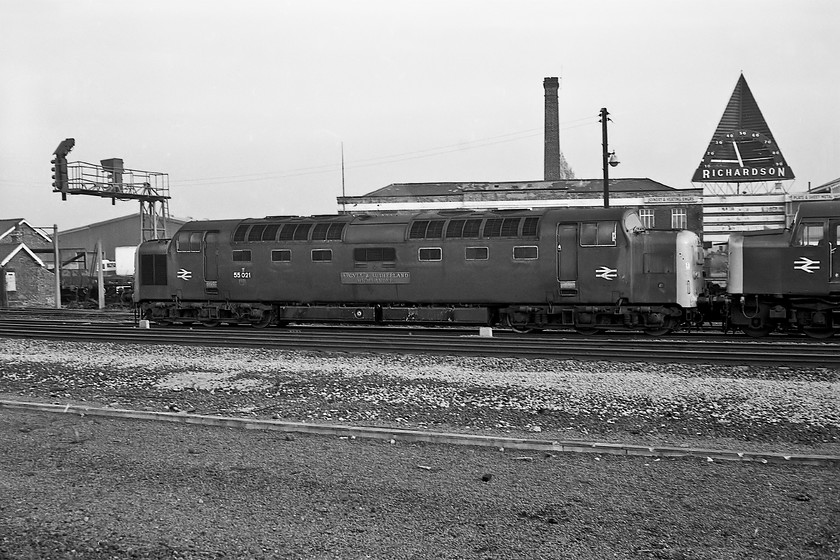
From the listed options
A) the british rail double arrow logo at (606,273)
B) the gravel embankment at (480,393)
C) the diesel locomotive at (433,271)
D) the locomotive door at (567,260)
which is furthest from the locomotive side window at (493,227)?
the gravel embankment at (480,393)

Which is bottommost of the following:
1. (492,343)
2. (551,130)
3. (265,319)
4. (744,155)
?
(492,343)

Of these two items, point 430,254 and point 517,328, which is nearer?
point 517,328

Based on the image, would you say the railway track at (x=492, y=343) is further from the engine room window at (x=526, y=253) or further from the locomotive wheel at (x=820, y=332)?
the engine room window at (x=526, y=253)

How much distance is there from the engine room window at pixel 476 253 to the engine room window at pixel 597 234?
8.87ft

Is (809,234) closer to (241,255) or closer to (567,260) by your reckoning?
(567,260)

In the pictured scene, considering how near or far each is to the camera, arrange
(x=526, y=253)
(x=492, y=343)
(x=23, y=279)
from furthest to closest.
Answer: (x=23, y=279)
(x=526, y=253)
(x=492, y=343)

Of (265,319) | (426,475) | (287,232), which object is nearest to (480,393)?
(426,475)

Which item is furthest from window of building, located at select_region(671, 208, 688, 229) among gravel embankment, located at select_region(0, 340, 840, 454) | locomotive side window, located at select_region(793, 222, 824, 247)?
gravel embankment, located at select_region(0, 340, 840, 454)

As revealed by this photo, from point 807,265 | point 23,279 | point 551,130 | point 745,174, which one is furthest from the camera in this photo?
point 551,130

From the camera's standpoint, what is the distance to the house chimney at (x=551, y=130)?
60.5 meters

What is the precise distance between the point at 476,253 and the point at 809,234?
866cm

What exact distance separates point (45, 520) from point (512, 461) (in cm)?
465

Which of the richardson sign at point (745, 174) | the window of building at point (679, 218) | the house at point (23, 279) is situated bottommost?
the house at point (23, 279)

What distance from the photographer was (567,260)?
20.1m
